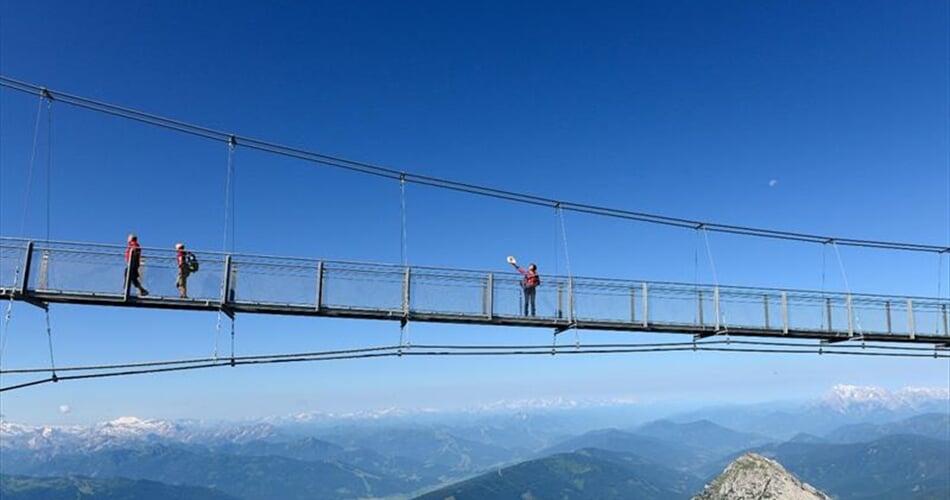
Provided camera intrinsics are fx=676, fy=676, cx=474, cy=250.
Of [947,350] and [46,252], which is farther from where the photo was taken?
[947,350]

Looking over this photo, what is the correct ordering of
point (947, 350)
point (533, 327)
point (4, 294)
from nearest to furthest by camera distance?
1. point (4, 294)
2. point (533, 327)
3. point (947, 350)

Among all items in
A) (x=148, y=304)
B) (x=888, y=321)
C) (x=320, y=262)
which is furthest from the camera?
(x=888, y=321)

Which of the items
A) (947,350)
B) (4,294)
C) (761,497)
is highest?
(4,294)

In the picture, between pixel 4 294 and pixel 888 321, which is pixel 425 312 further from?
pixel 888 321

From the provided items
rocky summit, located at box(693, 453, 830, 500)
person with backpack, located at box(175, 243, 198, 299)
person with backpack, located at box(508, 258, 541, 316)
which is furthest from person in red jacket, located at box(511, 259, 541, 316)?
rocky summit, located at box(693, 453, 830, 500)

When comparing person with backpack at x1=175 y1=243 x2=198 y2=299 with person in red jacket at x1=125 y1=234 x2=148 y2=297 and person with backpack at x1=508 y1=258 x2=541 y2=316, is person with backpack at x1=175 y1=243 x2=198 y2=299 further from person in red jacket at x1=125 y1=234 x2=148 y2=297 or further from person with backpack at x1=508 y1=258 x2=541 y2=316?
person with backpack at x1=508 y1=258 x2=541 y2=316

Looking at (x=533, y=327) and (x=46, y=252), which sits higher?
(x=46, y=252)

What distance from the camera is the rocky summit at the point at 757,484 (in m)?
102

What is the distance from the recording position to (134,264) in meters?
16.9

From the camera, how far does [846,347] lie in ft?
83.8

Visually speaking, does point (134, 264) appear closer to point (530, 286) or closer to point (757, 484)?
point (530, 286)

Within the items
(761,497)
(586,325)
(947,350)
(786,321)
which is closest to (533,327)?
(586,325)

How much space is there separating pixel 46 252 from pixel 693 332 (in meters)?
19.1

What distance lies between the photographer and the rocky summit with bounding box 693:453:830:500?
335 ft
